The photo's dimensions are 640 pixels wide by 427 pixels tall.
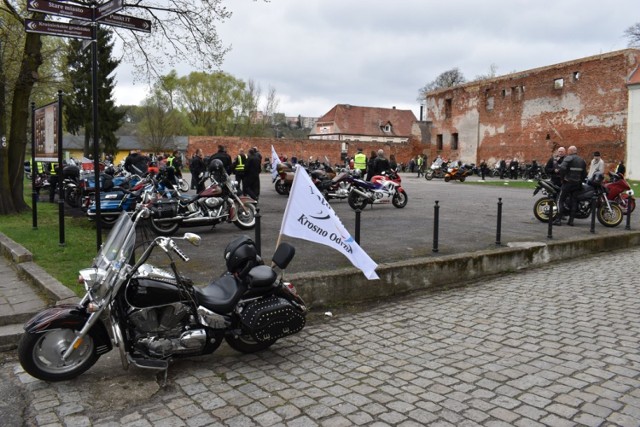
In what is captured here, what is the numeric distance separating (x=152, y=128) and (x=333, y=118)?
105 ft

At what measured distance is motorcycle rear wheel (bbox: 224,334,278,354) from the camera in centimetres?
484

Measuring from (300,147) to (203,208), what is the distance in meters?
45.4

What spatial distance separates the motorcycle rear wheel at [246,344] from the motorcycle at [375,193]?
33.1 ft

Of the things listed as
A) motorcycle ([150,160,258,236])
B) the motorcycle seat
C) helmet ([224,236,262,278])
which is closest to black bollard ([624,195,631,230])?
motorcycle ([150,160,258,236])

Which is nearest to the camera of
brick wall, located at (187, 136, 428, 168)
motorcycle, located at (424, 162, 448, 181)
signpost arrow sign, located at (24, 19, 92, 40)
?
signpost arrow sign, located at (24, 19, 92, 40)

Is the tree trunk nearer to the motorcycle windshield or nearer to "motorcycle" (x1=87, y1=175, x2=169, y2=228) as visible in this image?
"motorcycle" (x1=87, y1=175, x2=169, y2=228)

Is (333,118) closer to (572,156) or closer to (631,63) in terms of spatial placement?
(631,63)

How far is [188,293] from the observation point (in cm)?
435

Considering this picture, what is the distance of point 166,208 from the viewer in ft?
31.8

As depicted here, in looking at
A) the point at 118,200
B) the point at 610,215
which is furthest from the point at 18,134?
the point at 610,215

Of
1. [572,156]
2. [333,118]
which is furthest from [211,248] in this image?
[333,118]

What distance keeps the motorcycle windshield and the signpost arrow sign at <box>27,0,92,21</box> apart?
3403 mm

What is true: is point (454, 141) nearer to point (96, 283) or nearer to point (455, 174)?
point (455, 174)

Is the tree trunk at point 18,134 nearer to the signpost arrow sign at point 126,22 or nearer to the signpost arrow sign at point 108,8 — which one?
the signpost arrow sign at point 126,22
